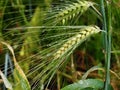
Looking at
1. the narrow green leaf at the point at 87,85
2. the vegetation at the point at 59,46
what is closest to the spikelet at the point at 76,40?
the vegetation at the point at 59,46

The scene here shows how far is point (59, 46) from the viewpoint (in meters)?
0.76

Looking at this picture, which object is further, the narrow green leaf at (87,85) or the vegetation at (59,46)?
the narrow green leaf at (87,85)

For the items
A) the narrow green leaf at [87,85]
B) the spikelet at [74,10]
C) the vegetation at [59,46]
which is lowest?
the narrow green leaf at [87,85]

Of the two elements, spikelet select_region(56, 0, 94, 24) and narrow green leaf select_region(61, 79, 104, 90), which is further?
narrow green leaf select_region(61, 79, 104, 90)

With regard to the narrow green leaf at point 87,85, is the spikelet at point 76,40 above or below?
above

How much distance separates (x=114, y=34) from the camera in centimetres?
115

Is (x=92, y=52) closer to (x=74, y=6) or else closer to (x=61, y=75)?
(x=61, y=75)

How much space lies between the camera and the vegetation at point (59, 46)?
2.42 feet

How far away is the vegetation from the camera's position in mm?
738

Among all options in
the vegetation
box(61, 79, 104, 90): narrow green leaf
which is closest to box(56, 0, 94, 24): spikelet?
the vegetation

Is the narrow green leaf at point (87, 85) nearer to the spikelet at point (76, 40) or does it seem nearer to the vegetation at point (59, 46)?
the vegetation at point (59, 46)

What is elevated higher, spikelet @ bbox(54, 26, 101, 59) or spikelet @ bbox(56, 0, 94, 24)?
spikelet @ bbox(56, 0, 94, 24)

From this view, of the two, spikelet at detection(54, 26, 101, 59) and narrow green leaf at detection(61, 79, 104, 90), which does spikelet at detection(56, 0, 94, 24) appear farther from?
narrow green leaf at detection(61, 79, 104, 90)

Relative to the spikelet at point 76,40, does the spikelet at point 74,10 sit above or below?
above
